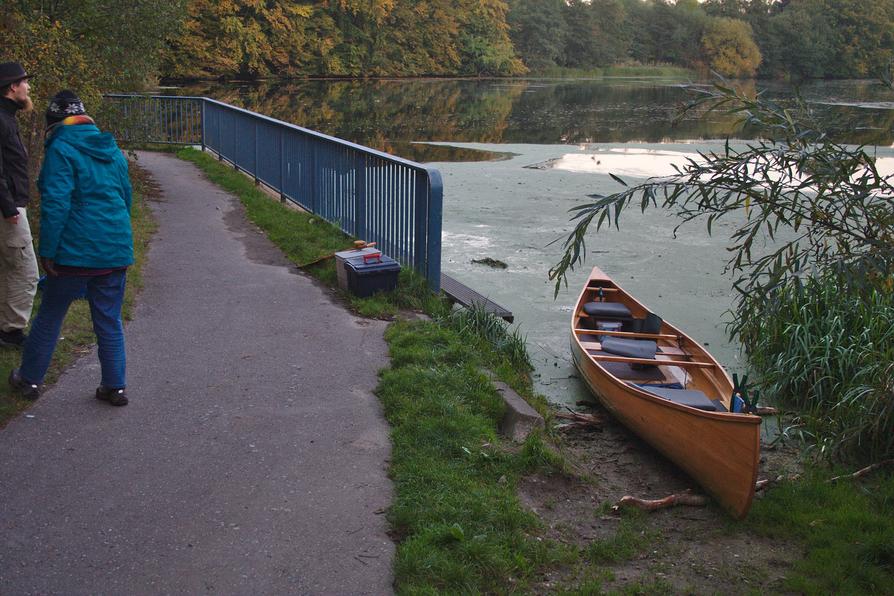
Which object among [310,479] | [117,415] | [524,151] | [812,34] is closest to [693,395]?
[310,479]

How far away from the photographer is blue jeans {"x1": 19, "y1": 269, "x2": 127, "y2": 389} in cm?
570

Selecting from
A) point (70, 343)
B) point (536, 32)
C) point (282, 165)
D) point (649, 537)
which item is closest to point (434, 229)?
point (70, 343)

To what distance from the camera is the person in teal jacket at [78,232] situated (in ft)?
18.1

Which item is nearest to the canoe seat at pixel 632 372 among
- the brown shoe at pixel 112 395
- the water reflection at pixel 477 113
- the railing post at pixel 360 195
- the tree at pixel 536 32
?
the railing post at pixel 360 195

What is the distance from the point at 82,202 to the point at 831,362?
619 centimetres

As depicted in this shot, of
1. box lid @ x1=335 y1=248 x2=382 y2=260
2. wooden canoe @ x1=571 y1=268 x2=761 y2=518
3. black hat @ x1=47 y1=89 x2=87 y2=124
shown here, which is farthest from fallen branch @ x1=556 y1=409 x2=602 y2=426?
black hat @ x1=47 y1=89 x2=87 y2=124

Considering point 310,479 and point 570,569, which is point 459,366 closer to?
point 310,479

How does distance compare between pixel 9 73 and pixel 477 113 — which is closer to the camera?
pixel 9 73

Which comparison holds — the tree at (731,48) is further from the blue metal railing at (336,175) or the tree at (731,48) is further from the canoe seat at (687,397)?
the canoe seat at (687,397)

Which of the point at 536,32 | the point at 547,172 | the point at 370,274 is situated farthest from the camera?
the point at 536,32

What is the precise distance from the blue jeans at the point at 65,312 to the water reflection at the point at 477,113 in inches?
565

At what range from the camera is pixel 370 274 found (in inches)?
345

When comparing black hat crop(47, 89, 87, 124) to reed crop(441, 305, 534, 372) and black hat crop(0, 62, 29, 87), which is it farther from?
reed crop(441, 305, 534, 372)

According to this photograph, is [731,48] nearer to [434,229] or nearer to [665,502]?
[434,229]
